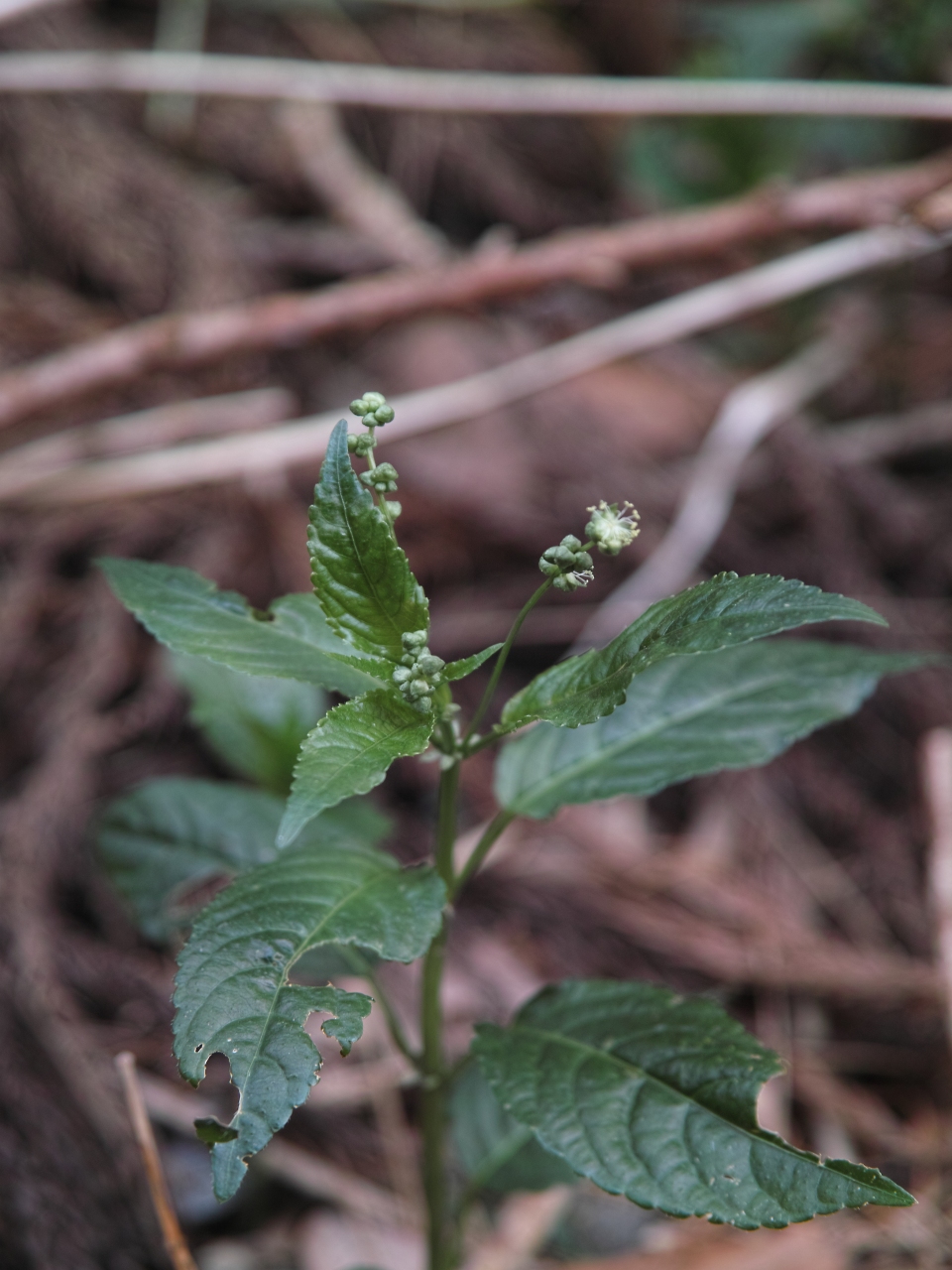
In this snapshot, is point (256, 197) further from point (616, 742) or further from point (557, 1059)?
point (557, 1059)

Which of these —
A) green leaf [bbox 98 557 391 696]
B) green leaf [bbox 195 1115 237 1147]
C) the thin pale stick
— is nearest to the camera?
green leaf [bbox 195 1115 237 1147]

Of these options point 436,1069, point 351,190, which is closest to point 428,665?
point 436,1069

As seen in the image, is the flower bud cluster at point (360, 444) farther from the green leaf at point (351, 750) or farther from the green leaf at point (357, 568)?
the green leaf at point (351, 750)

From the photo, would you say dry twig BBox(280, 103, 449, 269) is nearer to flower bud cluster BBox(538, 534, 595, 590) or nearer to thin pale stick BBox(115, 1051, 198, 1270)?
flower bud cluster BBox(538, 534, 595, 590)

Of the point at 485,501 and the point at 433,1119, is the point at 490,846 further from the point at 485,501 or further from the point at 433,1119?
the point at 485,501

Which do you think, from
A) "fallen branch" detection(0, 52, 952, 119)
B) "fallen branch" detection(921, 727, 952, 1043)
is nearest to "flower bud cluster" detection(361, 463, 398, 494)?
"fallen branch" detection(921, 727, 952, 1043)
